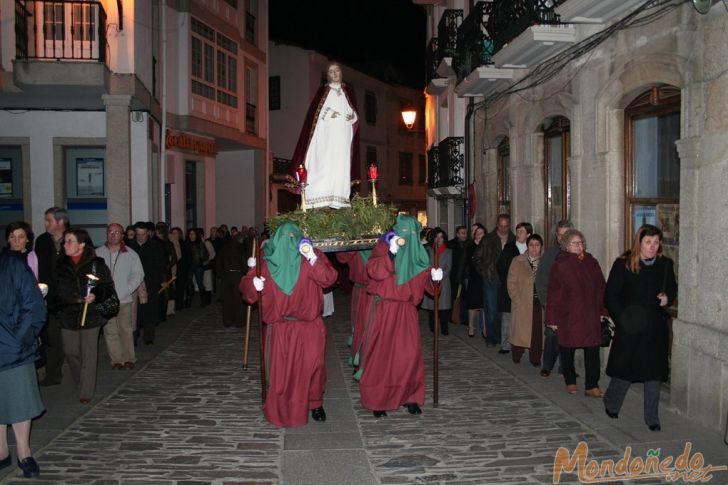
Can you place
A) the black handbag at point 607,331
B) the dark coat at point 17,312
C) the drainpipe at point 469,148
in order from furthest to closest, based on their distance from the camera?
the drainpipe at point 469,148
the black handbag at point 607,331
the dark coat at point 17,312

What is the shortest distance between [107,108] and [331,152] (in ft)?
28.2

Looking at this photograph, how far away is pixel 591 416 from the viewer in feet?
25.1

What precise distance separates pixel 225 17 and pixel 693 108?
20.6 metres

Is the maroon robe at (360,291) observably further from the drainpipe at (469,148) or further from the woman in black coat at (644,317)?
the drainpipe at (469,148)

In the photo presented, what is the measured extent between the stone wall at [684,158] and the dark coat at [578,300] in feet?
3.17

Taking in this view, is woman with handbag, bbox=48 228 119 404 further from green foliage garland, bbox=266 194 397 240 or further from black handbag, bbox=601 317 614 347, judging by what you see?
black handbag, bbox=601 317 614 347

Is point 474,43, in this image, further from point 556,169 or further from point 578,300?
point 578,300

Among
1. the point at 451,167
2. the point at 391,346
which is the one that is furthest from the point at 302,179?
the point at 451,167

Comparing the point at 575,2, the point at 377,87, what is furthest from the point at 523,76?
the point at 377,87

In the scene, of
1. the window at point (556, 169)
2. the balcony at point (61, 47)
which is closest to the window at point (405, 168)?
the balcony at point (61, 47)

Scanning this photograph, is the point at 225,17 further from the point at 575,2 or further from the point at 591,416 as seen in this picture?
the point at 591,416

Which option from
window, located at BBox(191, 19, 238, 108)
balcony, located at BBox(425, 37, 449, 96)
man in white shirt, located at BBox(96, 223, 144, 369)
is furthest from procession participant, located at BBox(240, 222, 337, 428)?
window, located at BBox(191, 19, 238, 108)

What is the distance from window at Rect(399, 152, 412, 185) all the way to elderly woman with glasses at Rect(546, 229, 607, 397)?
37.0 m

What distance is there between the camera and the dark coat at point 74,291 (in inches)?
327
